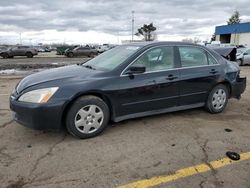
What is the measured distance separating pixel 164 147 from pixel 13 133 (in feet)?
7.95

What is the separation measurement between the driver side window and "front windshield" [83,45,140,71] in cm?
23

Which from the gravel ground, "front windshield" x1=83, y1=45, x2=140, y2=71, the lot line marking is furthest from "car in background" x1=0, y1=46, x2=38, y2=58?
the lot line marking

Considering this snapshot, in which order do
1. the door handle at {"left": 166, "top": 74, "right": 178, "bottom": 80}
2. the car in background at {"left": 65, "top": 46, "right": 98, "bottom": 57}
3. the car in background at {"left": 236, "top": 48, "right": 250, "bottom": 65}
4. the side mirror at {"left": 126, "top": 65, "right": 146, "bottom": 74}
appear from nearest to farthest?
the side mirror at {"left": 126, "top": 65, "right": 146, "bottom": 74} → the door handle at {"left": 166, "top": 74, "right": 178, "bottom": 80} → the car in background at {"left": 236, "top": 48, "right": 250, "bottom": 65} → the car in background at {"left": 65, "top": 46, "right": 98, "bottom": 57}

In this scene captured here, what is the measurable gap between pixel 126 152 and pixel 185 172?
36.0 inches

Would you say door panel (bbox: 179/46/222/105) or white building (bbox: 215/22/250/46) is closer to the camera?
door panel (bbox: 179/46/222/105)

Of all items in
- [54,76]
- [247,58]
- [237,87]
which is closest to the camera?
[54,76]

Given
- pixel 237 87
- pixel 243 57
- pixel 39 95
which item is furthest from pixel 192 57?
pixel 243 57

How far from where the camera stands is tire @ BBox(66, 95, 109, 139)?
4512mm

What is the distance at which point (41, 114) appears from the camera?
169 inches

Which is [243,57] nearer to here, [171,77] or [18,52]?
[171,77]

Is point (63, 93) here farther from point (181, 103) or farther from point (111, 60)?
point (181, 103)

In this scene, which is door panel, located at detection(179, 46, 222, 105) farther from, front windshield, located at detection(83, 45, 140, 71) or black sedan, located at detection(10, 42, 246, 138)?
front windshield, located at detection(83, 45, 140, 71)

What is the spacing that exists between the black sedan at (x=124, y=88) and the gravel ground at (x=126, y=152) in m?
0.29

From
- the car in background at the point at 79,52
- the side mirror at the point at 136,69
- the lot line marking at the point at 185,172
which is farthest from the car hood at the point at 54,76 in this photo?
the car in background at the point at 79,52
